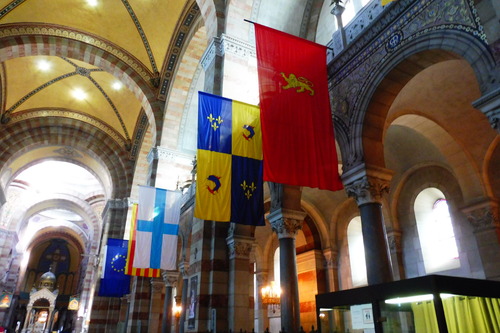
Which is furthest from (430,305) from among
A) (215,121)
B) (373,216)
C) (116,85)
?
(116,85)

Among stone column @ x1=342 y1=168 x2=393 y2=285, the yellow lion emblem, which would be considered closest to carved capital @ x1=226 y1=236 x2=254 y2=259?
stone column @ x1=342 y1=168 x2=393 y2=285

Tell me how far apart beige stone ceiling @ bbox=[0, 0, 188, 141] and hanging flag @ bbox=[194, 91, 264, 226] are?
8.39 m

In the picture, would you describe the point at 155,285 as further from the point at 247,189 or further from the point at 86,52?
the point at 86,52

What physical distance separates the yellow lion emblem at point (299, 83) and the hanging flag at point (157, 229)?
5.94m

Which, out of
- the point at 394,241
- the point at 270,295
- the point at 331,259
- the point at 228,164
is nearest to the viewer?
the point at 228,164

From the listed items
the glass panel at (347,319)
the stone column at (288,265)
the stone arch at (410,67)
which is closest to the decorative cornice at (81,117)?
the stone column at (288,265)

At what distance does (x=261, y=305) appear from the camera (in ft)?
51.3

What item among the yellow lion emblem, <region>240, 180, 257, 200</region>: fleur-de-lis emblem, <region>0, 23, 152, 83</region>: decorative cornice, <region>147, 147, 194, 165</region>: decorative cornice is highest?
<region>0, 23, 152, 83</region>: decorative cornice

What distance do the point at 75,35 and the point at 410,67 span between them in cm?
1434

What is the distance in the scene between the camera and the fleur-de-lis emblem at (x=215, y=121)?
7.25 meters

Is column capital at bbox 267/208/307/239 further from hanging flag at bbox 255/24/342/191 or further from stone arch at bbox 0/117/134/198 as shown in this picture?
stone arch at bbox 0/117/134/198

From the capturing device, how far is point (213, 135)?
283 inches

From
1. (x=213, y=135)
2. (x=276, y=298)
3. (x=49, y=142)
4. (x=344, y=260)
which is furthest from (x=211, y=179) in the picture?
(x=49, y=142)

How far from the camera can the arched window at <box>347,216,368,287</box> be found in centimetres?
1272
